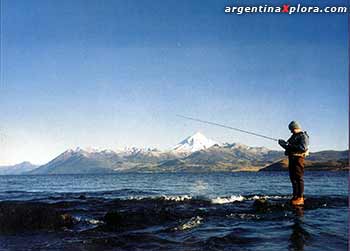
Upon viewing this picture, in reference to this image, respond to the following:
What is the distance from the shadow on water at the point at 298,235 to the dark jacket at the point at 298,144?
2.01 m

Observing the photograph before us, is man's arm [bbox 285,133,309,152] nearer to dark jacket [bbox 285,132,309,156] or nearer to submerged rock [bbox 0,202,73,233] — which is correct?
dark jacket [bbox 285,132,309,156]

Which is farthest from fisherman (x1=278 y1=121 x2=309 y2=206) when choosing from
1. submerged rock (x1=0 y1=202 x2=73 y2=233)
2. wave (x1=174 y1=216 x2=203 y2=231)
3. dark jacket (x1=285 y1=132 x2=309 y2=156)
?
submerged rock (x1=0 y1=202 x2=73 y2=233)

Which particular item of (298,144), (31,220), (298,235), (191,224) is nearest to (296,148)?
(298,144)

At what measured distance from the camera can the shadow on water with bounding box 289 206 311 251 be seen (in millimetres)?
7448

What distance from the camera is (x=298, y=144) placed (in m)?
11.9

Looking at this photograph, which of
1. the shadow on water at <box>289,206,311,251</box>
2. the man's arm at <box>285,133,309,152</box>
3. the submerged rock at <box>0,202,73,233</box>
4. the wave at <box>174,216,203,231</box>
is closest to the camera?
the shadow on water at <box>289,206,311,251</box>

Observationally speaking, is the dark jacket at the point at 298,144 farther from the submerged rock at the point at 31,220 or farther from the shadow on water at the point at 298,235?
the submerged rock at the point at 31,220

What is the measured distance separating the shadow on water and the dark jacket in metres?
2.01

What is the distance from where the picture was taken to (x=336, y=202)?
47.8 ft

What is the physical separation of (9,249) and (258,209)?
7.58m

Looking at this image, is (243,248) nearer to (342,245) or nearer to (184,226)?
(342,245)

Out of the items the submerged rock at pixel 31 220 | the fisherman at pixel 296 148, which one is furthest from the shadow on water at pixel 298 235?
the submerged rock at pixel 31 220

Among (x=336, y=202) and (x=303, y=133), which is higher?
(x=303, y=133)

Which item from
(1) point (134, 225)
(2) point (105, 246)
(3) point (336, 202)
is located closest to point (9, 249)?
(2) point (105, 246)
